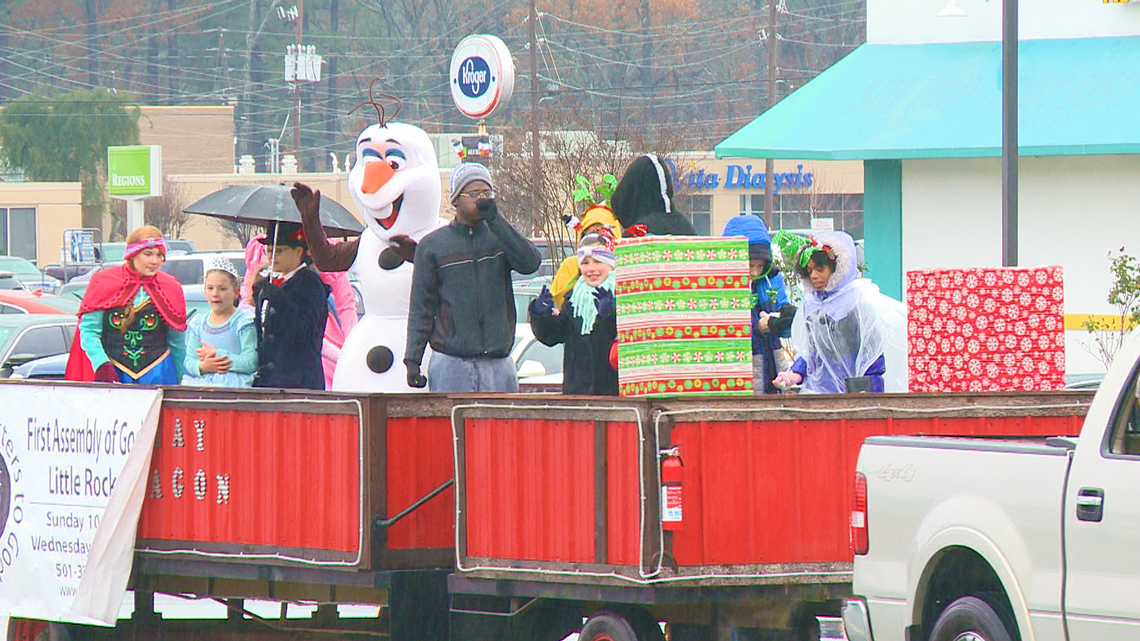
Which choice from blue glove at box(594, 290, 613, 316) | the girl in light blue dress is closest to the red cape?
the girl in light blue dress

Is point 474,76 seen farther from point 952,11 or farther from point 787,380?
point 787,380

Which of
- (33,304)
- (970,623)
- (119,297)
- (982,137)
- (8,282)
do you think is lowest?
(970,623)

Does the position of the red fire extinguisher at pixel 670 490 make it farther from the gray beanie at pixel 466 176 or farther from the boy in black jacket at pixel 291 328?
the boy in black jacket at pixel 291 328

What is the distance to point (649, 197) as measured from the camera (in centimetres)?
905

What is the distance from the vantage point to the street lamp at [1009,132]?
618 inches

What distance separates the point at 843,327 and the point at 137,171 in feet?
150

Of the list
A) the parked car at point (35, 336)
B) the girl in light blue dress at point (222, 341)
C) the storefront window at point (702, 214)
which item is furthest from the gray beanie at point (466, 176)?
the storefront window at point (702, 214)

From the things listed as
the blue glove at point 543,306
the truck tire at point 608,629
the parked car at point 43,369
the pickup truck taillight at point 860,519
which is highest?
the blue glove at point 543,306

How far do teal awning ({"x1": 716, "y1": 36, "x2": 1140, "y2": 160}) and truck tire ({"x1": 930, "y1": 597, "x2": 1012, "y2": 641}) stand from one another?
13.8m

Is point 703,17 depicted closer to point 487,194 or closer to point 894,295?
point 894,295

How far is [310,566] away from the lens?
7.95 m

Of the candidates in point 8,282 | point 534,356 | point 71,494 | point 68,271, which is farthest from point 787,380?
point 68,271

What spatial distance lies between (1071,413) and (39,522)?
183 inches

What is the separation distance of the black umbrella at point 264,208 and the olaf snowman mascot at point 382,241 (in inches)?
17.6
